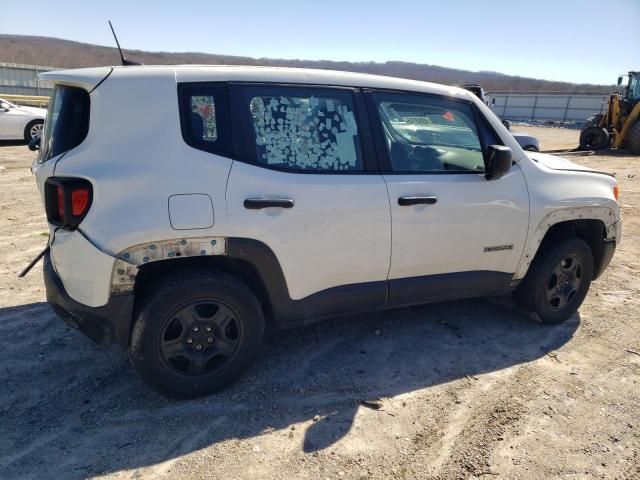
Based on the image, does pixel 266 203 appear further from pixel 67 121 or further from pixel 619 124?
pixel 619 124

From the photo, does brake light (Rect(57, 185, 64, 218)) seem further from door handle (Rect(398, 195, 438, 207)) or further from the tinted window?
door handle (Rect(398, 195, 438, 207))

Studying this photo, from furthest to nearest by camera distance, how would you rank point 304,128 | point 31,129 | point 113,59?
1. point 113,59
2. point 31,129
3. point 304,128

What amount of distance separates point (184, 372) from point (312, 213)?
1223mm

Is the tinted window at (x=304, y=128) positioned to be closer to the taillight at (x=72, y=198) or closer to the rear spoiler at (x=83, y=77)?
the rear spoiler at (x=83, y=77)

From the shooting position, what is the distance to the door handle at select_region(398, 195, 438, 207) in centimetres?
320

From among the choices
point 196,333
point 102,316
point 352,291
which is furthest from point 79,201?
point 352,291

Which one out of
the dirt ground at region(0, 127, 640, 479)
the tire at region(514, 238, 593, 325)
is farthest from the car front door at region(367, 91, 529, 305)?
the dirt ground at region(0, 127, 640, 479)

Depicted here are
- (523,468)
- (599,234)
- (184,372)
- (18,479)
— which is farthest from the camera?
(599,234)

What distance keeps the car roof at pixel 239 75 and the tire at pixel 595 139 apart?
1777 centimetres

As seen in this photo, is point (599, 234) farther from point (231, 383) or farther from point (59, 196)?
point (59, 196)

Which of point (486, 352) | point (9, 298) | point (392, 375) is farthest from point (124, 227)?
point (486, 352)

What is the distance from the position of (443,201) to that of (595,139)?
59.7ft

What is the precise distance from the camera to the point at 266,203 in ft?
9.25

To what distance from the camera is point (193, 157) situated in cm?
271
